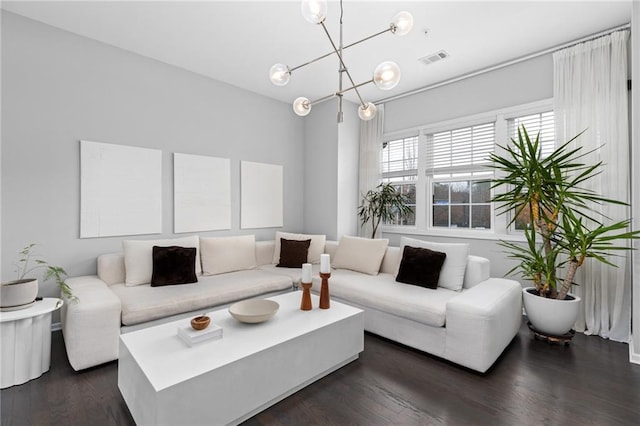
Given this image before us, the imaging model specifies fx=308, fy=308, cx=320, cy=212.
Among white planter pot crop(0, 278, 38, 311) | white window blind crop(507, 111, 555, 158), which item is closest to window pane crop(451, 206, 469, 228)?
white window blind crop(507, 111, 555, 158)

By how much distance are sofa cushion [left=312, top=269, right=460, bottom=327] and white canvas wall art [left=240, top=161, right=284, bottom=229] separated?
5.10 ft

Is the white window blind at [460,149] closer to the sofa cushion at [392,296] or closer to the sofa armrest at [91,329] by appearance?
the sofa cushion at [392,296]

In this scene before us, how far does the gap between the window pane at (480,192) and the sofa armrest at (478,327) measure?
5.35 ft

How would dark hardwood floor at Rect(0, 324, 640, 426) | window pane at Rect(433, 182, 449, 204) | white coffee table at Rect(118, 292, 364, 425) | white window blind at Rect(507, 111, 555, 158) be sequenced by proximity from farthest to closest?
window pane at Rect(433, 182, 449, 204)
white window blind at Rect(507, 111, 555, 158)
dark hardwood floor at Rect(0, 324, 640, 426)
white coffee table at Rect(118, 292, 364, 425)

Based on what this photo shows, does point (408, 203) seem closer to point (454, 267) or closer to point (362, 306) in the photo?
point (454, 267)

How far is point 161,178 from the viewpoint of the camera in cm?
359

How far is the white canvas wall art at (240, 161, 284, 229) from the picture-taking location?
4.38 meters

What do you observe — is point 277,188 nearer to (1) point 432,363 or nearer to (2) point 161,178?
(2) point 161,178

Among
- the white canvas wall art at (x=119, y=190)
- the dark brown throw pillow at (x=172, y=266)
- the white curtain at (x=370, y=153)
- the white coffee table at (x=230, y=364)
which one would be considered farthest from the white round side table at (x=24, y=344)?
the white curtain at (x=370, y=153)

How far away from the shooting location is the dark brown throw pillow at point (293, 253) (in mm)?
3998

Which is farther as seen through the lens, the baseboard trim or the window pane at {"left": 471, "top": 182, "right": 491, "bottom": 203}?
the window pane at {"left": 471, "top": 182, "right": 491, "bottom": 203}

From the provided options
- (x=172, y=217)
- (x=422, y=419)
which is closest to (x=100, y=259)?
(x=172, y=217)

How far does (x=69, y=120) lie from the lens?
2.99 meters

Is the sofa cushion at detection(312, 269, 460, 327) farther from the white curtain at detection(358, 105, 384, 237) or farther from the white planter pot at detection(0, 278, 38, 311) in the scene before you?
the white planter pot at detection(0, 278, 38, 311)
